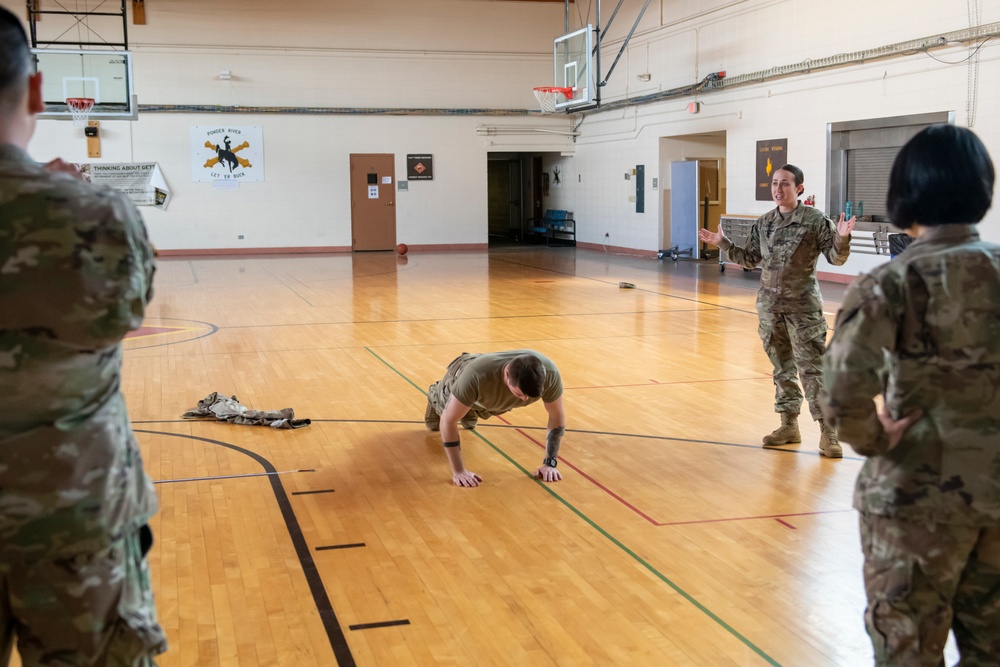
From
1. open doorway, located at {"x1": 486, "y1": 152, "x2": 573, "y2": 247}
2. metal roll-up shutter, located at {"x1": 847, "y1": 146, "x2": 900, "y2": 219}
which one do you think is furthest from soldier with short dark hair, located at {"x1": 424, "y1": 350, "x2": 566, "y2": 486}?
open doorway, located at {"x1": 486, "y1": 152, "x2": 573, "y2": 247}

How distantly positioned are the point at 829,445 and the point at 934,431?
408 cm

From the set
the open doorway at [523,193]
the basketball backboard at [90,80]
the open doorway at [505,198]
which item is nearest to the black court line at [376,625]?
the basketball backboard at [90,80]

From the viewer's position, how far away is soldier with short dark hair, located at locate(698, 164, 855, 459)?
242 inches

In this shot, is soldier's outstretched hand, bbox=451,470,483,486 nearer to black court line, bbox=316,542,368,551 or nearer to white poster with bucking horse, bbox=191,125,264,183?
black court line, bbox=316,542,368,551

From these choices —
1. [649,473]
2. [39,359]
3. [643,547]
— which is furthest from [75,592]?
[649,473]

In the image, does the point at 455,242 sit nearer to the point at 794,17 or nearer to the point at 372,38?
the point at 372,38

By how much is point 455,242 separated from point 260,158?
218 inches

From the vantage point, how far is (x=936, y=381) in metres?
→ 2.20

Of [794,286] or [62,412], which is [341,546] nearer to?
[62,412]

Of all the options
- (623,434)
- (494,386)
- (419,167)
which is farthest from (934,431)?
(419,167)

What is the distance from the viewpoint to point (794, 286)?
20.3ft

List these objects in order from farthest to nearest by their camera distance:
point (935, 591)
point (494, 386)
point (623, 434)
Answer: point (623, 434)
point (494, 386)
point (935, 591)

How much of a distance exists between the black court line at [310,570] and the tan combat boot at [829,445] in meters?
3.21

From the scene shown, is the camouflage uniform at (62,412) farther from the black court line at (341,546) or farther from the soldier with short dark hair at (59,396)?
the black court line at (341,546)
